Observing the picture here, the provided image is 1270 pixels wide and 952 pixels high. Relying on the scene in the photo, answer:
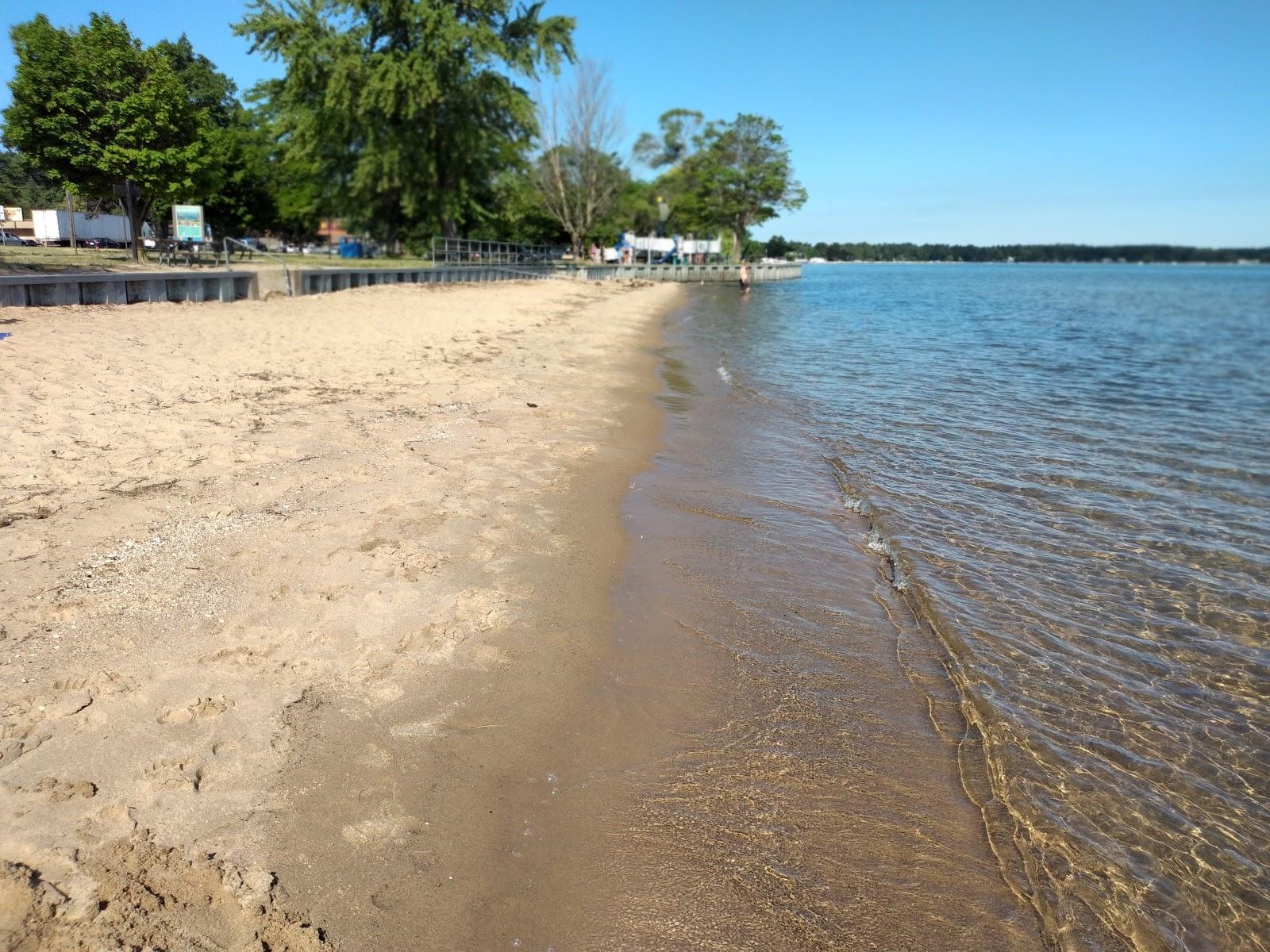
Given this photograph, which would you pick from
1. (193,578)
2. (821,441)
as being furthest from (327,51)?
(193,578)

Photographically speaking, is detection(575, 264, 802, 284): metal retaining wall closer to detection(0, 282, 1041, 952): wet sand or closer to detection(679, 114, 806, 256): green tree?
detection(679, 114, 806, 256): green tree

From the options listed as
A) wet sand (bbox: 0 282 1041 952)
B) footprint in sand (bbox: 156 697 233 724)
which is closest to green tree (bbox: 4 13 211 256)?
wet sand (bbox: 0 282 1041 952)

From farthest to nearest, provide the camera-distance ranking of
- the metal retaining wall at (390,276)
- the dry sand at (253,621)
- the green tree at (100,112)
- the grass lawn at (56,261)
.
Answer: the green tree at (100,112), the metal retaining wall at (390,276), the grass lawn at (56,261), the dry sand at (253,621)

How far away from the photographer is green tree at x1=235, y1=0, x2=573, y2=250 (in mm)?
32250

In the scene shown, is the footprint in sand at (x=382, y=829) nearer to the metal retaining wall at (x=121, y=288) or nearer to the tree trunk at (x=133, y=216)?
the metal retaining wall at (x=121, y=288)

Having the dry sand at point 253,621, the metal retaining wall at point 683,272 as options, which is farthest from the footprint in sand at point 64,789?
the metal retaining wall at point 683,272

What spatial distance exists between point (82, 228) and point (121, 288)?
21.3 meters

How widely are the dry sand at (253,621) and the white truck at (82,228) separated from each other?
24.8 m

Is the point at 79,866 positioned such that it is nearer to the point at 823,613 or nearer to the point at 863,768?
the point at 863,768

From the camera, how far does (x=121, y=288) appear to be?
1312 cm

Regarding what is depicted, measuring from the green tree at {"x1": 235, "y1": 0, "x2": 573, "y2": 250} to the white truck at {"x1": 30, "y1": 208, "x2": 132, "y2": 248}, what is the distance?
8.00 m

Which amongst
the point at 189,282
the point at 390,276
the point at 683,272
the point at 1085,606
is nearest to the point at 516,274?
the point at 390,276

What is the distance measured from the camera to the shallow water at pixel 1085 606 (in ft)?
10.1

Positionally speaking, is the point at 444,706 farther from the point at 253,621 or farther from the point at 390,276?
the point at 390,276
